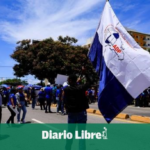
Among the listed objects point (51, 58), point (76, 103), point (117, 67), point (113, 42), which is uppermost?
point (51, 58)

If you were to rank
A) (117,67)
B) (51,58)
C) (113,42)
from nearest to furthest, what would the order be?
(117,67) → (113,42) → (51,58)

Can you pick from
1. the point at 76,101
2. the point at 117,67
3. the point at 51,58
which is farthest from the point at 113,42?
the point at 51,58

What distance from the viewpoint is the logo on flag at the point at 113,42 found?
5.66 meters

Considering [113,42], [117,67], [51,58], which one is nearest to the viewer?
[117,67]

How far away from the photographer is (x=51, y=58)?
3847 centimetres

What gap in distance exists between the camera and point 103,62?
18.8 feet

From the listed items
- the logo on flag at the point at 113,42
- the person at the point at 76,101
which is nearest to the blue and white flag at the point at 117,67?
the logo on flag at the point at 113,42

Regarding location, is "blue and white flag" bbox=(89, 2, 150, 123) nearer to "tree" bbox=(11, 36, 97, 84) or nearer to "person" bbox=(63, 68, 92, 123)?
"person" bbox=(63, 68, 92, 123)

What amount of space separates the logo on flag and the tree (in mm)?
30508

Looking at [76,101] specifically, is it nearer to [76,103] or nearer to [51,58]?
[76,103]

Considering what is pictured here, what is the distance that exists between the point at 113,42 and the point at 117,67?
23.2 inches

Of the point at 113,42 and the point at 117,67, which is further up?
the point at 113,42

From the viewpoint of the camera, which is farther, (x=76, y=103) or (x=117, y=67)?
(x=117, y=67)

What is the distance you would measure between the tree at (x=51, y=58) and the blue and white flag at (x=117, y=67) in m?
30.4
